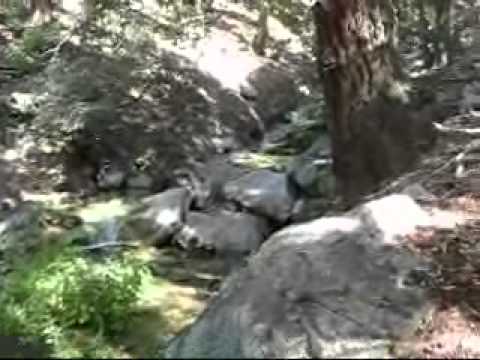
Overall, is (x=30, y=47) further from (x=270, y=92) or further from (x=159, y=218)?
(x=270, y=92)

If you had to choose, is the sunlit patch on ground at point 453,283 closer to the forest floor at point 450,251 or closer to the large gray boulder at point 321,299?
the forest floor at point 450,251

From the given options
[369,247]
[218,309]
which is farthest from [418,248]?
[218,309]

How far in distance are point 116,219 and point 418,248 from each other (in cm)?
554

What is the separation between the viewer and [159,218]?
32.0ft

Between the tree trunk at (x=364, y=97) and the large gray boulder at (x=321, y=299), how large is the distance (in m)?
2.42

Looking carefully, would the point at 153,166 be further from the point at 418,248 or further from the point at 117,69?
the point at 418,248

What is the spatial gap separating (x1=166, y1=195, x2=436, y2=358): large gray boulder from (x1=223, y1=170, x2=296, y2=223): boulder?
510 centimetres

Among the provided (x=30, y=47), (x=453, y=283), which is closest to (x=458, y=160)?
(x=453, y=283)

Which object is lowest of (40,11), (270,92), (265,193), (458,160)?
(265,193)

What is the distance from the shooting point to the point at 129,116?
510 inches

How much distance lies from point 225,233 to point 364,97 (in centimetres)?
284

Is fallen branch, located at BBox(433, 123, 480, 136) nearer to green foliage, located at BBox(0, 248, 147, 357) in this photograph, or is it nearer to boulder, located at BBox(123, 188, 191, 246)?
boulder, located at BBox(123, 188, 191, 246)

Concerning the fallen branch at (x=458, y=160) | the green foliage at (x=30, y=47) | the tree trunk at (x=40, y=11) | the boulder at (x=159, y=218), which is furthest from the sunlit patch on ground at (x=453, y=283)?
the tree trunk at (x=40, y=11)

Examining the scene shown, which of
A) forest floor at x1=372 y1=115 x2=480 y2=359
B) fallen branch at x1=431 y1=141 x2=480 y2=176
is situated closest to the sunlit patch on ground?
forest floor at x1=372 y1=115 x2=480 y2=359
